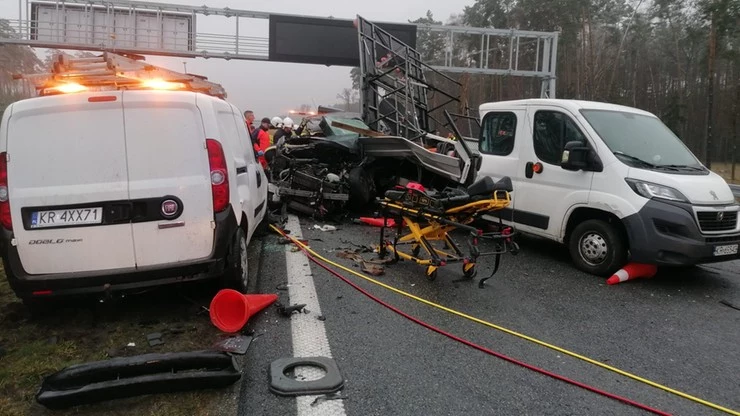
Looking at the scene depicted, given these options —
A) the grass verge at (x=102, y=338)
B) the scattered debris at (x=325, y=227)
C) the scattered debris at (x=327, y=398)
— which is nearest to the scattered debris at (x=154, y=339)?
Answer: the grass verge at (x=102, y=338)

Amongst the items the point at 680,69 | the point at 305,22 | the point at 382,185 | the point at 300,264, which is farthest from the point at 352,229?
the point at 680,69

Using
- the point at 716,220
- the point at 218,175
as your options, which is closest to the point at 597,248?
the point at 716,220

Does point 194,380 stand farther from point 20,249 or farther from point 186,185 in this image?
point 20,249

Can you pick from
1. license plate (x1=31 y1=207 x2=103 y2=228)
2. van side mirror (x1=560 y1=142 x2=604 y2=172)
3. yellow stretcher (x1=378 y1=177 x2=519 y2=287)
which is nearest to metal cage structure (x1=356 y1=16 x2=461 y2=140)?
van side mirror (x1=560 y1=142 x2=604 y2=172)

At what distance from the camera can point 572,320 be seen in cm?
428

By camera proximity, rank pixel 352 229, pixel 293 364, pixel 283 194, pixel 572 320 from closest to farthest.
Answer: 1. pixel 293 364
2. pixel 572 320
3. pixel 352 229
4. pixel 283 194

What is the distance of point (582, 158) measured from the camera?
5.61 metres

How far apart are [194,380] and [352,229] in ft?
16.8

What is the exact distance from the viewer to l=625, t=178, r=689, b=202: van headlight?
504 centimetres

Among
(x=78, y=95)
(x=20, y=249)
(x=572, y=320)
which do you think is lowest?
(x=572, y=320)

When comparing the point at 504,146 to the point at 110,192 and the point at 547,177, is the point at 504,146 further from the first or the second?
the point at 110,192

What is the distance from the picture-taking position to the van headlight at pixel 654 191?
5035mm

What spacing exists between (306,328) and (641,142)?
4560 millimetres

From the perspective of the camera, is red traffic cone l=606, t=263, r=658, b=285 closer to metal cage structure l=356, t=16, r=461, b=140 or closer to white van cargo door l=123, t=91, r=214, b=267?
white van cargo door l=123, t=91, r=214, b=267
